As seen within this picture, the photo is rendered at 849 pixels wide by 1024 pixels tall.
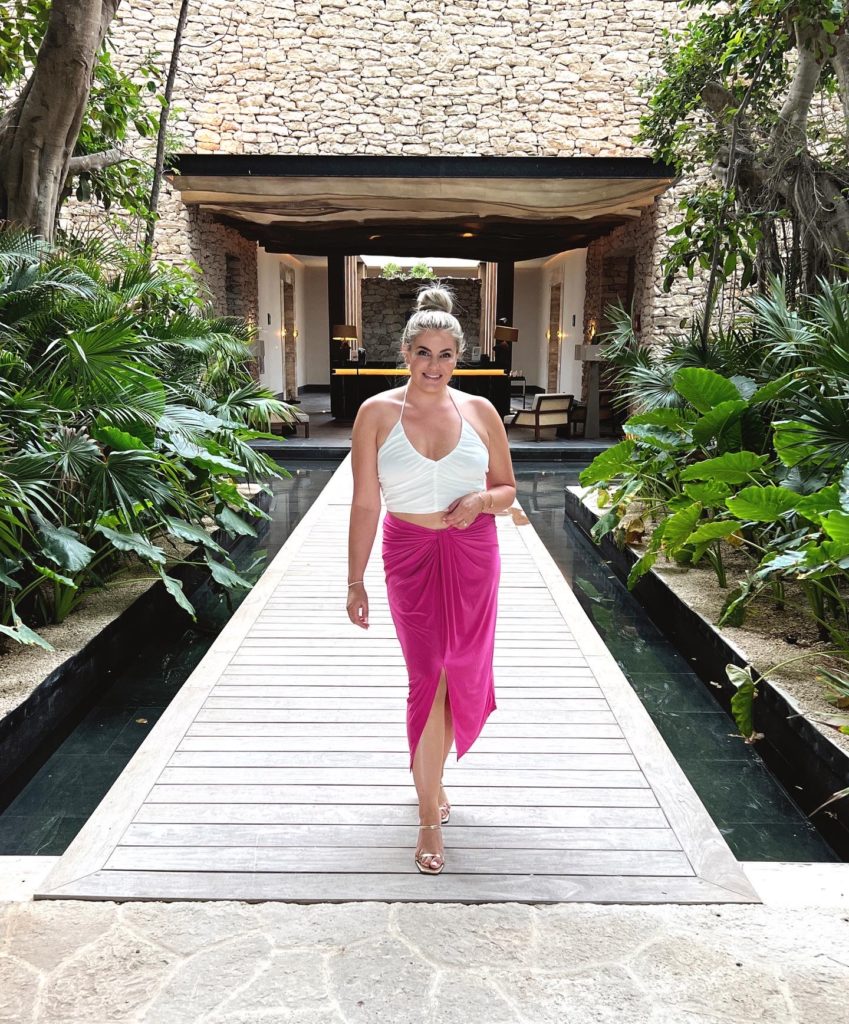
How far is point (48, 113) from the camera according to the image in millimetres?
4887

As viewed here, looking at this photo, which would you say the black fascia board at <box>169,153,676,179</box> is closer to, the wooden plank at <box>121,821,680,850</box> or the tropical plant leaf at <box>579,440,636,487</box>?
the tropical plant leaf at <box>579,440,636,487</box>

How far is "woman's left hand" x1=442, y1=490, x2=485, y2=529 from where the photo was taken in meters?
2.02

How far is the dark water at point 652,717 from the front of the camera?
262cm

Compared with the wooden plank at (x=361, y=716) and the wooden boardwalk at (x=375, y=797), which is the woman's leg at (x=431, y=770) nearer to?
the wooden boardwalk at (x=375, y=797)

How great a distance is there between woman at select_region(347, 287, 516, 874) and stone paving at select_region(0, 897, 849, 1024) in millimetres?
298

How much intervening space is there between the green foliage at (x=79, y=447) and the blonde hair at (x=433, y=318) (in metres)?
1.75

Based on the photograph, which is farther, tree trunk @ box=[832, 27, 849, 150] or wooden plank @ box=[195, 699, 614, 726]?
tree trunk @ box=[832, 27, 849, 150]

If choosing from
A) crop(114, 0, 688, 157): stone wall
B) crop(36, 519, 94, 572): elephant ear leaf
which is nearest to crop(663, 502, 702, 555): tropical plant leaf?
crop(36, 519, 94, 572): elephant ear leaf

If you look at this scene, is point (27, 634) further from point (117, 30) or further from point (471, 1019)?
point (117, 30)

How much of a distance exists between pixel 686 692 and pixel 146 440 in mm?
2786

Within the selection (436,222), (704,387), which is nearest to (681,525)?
(704,387)

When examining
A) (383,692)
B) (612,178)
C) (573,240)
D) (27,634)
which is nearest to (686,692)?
(383,692)

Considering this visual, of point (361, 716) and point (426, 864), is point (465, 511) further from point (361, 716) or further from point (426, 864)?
point (361, 716)

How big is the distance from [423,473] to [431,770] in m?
0.73
